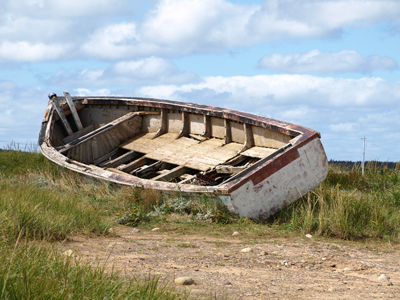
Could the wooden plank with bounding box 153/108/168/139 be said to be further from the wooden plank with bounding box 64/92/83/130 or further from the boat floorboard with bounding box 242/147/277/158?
the boat floorboard with bounding box 242/147/277/158

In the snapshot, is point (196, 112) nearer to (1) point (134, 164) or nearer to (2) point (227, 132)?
(2) point (227, 132)

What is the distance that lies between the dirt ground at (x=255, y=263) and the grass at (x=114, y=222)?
0.23 metres

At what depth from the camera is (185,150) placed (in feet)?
31.1

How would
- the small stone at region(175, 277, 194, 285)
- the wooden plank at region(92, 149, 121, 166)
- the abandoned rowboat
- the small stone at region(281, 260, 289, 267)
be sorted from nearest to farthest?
1. the small stone at region(175, 277, 194, 285)
2. the small stone at region(281, 260, 289, 267)
3. the abandoned rowboat
4. the wooden plank at region(92, 149, 121, 166)

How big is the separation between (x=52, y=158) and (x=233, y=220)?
490cm

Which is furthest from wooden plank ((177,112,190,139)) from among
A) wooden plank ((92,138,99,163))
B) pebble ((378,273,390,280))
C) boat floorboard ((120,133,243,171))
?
pebble ((378,273,390,280))

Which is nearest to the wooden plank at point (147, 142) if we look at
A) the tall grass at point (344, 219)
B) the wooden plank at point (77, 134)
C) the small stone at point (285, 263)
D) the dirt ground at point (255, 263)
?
the wooden plank at point (77, 134)

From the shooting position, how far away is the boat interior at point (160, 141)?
8.34 meters

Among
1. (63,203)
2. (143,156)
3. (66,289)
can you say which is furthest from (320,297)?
(143,156)

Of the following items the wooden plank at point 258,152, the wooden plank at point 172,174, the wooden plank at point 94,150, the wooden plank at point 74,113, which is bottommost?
the wooden plank at point 172,174

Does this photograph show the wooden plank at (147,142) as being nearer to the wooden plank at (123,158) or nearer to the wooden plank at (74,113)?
the wooden plank at (123,158)

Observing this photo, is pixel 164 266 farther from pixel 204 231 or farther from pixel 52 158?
pixel 52 158

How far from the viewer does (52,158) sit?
30.7ft

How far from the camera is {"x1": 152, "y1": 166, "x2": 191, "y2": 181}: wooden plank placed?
7.94 metres
